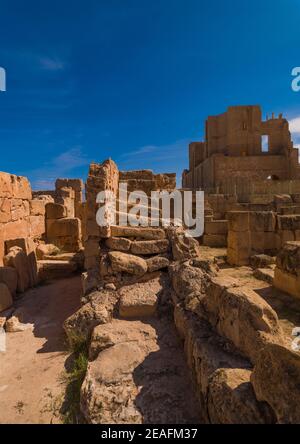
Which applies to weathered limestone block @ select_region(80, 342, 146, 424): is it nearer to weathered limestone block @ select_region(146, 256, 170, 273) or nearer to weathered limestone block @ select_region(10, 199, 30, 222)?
weathered limestone block @ select_region(146, 256, 170, 273)

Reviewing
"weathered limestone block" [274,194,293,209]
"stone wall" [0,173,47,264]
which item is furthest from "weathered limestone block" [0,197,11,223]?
"weathered limestone block" [274,194,293,209]

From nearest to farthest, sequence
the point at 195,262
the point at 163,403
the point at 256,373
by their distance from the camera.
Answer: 1. the point at 256,373
2. the point at 163,403
3. the point at 195,262

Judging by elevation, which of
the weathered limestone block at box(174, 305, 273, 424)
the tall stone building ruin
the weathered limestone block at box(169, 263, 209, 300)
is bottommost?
the weathered limestone block at box(174, 305, 273, 424)

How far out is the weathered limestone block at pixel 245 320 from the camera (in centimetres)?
206

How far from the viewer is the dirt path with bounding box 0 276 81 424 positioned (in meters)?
2.31

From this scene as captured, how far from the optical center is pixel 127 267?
12.3 ft

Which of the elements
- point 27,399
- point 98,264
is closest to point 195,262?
point 98,264

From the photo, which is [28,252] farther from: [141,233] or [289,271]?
[289,271]

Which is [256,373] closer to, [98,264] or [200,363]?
[200,363]

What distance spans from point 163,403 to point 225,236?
909 centimetres

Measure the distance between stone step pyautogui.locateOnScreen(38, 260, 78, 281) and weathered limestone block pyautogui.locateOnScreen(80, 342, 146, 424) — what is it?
3982 mm

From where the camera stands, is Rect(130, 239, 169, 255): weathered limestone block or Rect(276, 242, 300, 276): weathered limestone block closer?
Rect(130, 239, 169, 255): weathered limestone block

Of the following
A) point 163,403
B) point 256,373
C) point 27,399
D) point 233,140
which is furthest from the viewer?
point 233,140
